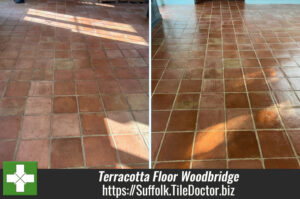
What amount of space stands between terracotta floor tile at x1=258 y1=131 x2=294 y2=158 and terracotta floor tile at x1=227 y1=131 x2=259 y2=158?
0.06 metres

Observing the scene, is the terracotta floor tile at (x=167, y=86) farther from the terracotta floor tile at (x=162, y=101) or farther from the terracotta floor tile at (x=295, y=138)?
the terracotta floor tile at (x=295, y=138)

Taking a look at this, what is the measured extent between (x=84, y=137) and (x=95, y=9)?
5.48 m

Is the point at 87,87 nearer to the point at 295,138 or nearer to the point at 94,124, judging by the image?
the point at 94,124

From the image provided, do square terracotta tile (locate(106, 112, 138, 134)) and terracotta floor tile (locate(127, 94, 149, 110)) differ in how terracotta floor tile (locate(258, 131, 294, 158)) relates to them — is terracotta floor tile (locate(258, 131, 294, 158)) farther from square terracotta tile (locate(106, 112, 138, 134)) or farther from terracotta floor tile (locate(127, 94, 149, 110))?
terracotta floor tile (locate(127, 94, 149, 110))

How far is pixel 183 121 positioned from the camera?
278 cm

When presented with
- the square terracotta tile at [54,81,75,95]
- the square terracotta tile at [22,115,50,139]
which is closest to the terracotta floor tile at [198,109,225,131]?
the square terracotta tile at [22,115,50,139]

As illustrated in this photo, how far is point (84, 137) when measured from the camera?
2.64 metres

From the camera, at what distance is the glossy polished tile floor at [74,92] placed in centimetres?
247

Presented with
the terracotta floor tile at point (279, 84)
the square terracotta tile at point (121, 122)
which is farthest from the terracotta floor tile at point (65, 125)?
the terracotta floor tile at point (279, 84)

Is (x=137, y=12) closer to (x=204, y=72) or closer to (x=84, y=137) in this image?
(x=204, y=72)

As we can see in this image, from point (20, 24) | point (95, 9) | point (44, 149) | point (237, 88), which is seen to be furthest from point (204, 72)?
point (95, 9)

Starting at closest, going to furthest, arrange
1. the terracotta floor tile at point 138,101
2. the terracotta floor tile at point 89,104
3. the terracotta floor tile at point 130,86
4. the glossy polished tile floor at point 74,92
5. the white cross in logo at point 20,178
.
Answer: the white cross in logo at point 20,178
the glossy polished tile floor at point 74,92
the terracotta floor tile at point 89,104
the terracotta floor tile at point 138,101
the terracotta floor tile at point 130,86

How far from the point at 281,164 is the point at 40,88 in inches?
98.7

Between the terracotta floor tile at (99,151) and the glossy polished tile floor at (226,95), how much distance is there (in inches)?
12.9
